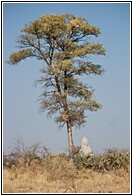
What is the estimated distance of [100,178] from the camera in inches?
643

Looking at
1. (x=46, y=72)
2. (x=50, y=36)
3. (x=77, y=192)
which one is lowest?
(x=77, y=192)

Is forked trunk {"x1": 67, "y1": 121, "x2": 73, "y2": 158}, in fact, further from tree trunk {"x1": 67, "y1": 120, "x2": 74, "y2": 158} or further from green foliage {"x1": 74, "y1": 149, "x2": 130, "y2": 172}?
green foliage {"x1": 74, "y1": 149, "x2": 130, "y2": 172}

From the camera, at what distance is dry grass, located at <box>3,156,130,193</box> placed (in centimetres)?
1433

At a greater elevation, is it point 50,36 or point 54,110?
point 50,36

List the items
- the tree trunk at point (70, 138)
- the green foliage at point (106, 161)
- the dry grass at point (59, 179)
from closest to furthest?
1. the dry grass at point (59, 179)
2. the green foliage at point (106, 161)
3. the tree trunk at point (70, 138)

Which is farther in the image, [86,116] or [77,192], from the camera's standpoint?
[86,116]

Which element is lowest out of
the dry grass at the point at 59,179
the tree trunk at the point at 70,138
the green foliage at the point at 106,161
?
the dry grass at the point at 59,179

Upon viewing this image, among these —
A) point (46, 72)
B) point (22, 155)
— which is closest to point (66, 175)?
point (22, 155)

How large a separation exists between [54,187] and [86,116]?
6.19 metres

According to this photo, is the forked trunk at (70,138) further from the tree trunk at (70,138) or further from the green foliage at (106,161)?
the green foliage at (106,161)

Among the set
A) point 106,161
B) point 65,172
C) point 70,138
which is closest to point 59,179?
point 65,172

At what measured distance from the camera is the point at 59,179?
1639 centimetres

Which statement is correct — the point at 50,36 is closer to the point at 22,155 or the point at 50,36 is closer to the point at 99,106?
the point at 99,106

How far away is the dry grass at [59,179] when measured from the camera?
1433 centimetres
